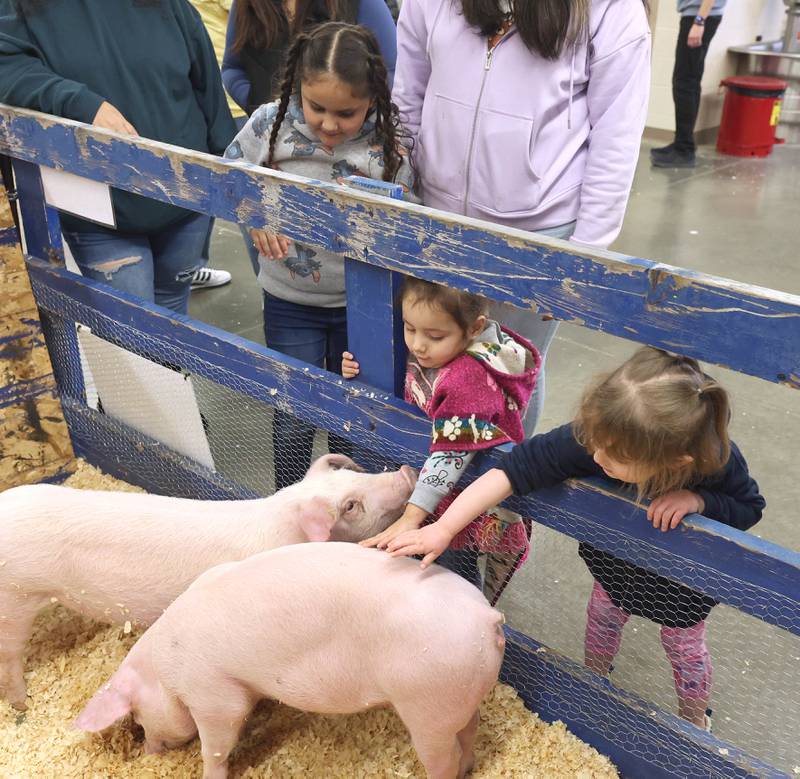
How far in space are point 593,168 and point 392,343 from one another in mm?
640

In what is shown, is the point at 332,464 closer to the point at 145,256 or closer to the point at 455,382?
the point at 455,382

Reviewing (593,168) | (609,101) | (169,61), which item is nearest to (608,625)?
(593,168)

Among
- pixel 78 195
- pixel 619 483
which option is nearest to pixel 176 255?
pixel 78 195

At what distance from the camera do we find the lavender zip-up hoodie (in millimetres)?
1899

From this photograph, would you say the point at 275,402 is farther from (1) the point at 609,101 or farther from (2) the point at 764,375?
(2) the point at 764,375

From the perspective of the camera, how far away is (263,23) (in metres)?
2.85

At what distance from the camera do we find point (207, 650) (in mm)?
1702

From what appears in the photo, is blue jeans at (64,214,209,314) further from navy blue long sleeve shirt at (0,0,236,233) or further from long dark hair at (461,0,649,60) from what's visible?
long dark hair at (461,0,649,60)

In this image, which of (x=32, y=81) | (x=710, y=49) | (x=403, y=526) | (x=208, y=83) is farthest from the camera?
(x=710, y=49)

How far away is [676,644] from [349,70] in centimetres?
144

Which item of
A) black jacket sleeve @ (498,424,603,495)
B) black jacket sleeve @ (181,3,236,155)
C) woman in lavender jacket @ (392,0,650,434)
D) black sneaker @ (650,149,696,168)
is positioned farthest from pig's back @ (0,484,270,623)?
black sneaker @ (650,149,696,168)

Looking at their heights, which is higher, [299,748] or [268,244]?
[268,244]

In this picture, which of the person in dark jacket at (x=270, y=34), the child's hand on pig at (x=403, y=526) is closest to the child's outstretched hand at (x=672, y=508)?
the child's hand on pig at (x=403, y=526)

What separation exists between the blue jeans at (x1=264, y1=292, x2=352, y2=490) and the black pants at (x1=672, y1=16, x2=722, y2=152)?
5091 mm
